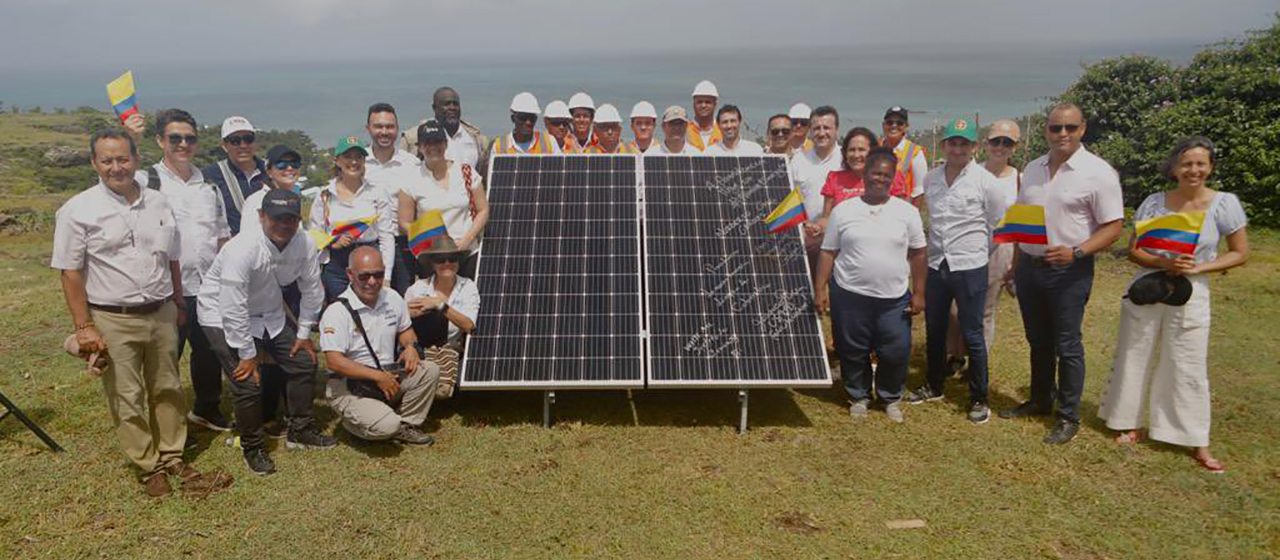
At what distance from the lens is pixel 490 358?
6.32 meters

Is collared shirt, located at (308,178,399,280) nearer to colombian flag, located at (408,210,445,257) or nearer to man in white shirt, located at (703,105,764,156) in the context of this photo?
colombian flag, located at (408,210,445,257)

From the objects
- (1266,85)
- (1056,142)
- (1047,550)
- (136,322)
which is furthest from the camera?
(1266,85)

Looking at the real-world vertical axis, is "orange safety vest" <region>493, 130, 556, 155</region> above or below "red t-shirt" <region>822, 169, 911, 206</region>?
above

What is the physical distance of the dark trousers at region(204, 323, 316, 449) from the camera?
5527 mm

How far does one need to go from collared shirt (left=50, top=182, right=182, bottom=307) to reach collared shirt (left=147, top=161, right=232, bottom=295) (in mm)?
735

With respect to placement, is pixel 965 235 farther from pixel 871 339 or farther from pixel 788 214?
pixel 788 214

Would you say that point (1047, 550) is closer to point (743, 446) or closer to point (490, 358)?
point (743, 446)

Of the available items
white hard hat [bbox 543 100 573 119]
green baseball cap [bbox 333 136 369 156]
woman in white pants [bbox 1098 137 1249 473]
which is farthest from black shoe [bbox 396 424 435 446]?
woman in white pants [bbox 1098 137 1249 473]

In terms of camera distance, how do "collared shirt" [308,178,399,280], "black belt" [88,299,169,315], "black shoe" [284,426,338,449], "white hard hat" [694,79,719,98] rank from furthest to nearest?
"white hard hat" [694,79,719,98]
"collared shirt" [308,178,399,280]
"black shoe" [284,426,338,449]
"black belt" [88,299,169,315]

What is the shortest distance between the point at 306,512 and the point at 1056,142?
6152 mm

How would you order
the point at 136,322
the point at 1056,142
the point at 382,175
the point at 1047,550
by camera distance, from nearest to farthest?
the point at 1047,550
the point at 136,322
the point at 1056,142
the point at 382,175

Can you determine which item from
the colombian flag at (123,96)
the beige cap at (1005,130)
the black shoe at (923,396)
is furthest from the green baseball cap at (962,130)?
the colombian flag at (123,96)

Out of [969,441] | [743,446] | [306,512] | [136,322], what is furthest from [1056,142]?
[136,322]

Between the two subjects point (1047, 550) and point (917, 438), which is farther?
point (917, 438)
